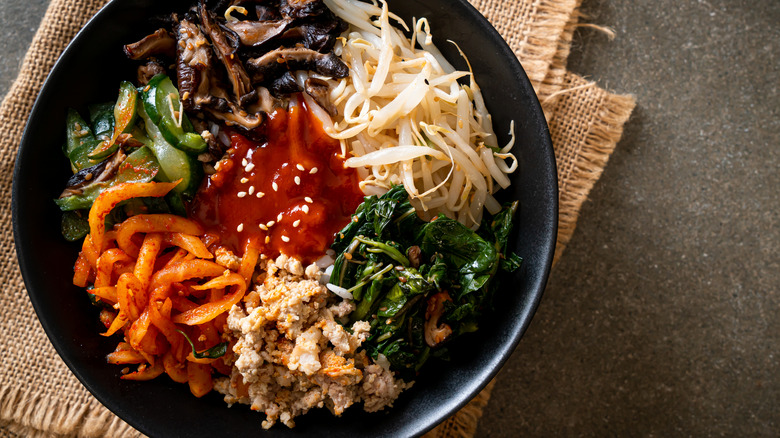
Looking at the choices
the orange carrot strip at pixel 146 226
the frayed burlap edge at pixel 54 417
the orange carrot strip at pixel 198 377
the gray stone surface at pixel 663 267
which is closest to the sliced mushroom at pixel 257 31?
the orange carrot strip at pixel 146 226

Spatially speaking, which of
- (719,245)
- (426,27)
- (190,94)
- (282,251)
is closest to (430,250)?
(282,251)

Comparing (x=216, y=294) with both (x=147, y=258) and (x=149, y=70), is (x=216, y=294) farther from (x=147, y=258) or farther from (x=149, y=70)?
(x=149, y=70)

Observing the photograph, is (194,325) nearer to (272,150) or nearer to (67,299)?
(67,299)

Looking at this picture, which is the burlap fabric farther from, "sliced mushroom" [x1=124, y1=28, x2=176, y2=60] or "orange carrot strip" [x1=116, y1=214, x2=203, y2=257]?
"orange carrot strip" [x1=116, y1=214, x2=203, y2=257]

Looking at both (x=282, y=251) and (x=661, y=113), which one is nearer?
(x=282, y=251)

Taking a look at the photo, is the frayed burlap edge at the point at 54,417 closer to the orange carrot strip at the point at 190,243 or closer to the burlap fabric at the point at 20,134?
the burlap fabric at the point at 20,134

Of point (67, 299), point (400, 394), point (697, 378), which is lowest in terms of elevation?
point (697, 378)

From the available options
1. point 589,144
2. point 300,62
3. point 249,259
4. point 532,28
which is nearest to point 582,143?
point 589,144
